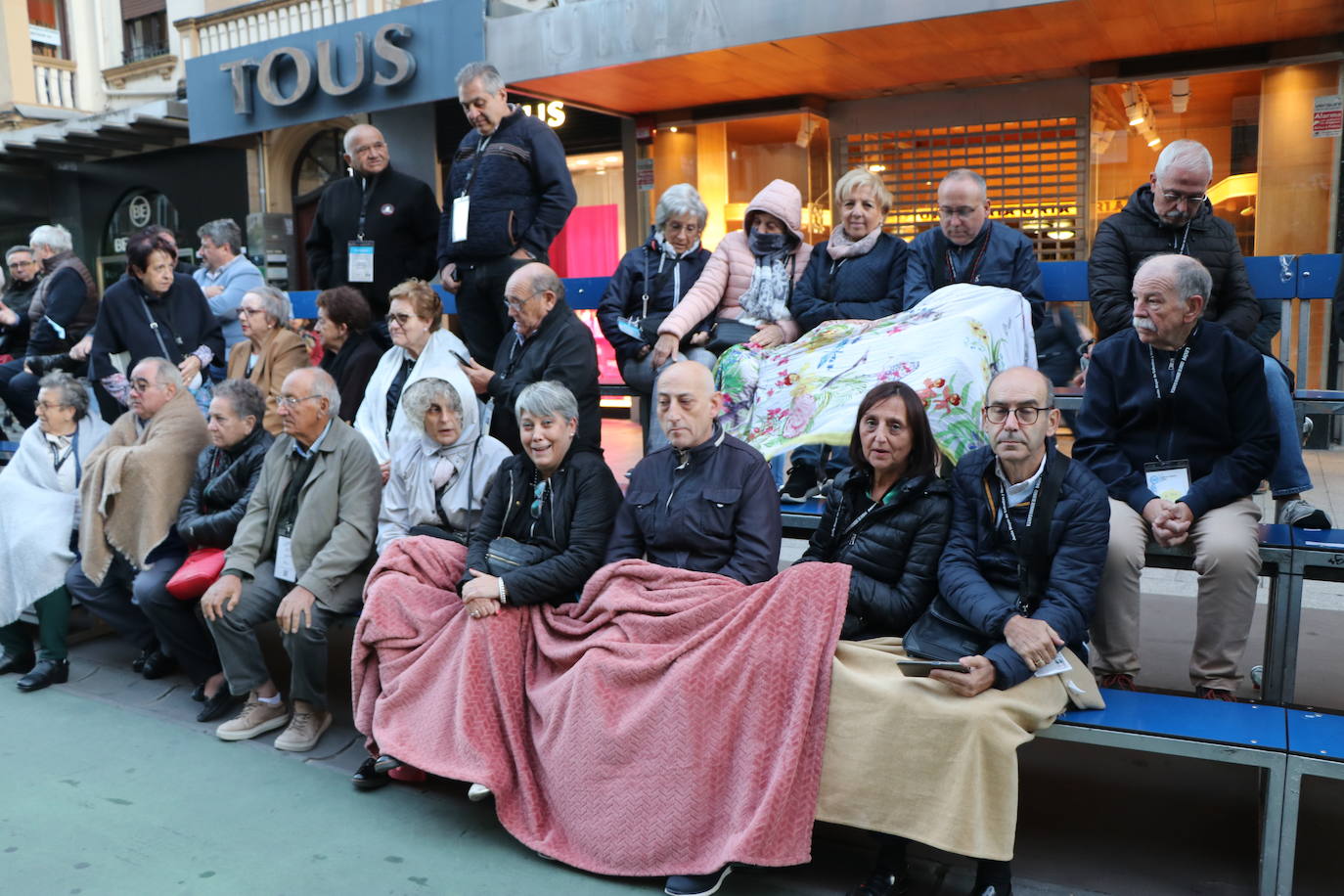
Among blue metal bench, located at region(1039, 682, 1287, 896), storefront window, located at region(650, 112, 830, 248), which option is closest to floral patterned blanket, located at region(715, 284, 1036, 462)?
blue metal bench, located at region(1039, 682, 1287, 896)

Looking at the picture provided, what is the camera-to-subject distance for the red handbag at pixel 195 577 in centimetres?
433

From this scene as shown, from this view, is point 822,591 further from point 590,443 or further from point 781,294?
point 781,294

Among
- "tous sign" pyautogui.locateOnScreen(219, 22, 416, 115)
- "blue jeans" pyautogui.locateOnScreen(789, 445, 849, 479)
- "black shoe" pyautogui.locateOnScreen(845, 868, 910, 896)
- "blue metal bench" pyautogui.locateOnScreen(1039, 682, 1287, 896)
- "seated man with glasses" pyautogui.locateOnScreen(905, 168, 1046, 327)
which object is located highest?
"tous sign" pyautogui.locateOnScreen(219, 22, 416, 115)

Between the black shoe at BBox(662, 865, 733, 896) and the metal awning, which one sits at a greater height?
the metal awning

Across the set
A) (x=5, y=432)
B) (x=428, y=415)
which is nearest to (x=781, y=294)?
(x=428, y=415)

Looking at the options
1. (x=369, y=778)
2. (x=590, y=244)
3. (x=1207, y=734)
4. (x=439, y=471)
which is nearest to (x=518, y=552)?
(x=439, y=471)

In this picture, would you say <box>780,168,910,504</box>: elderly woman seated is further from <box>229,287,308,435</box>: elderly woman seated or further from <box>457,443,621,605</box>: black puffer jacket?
<box>229,287,308,435</box>: elderly woman seated

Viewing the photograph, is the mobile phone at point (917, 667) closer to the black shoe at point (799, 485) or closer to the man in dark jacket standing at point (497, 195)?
the black shoe at point (799, 485)

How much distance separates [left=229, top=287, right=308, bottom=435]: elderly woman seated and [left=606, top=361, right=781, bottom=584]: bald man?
259 centimetres

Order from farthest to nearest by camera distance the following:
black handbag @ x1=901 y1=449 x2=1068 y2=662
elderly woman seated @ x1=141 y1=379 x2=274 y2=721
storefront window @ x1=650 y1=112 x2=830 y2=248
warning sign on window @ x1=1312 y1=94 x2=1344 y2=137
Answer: storefront window @ x1=650 y1=112 x2=830 y2=248
warning sign on window @ x1=1312 y1=94 x2=1344 y2=137
elderly woman seated @ x1=141 y1=379 x2=274 y2=721
black handbag @ x1=901 y1=449 x2=1068 y2=662

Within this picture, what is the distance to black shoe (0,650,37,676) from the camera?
16.3 feet

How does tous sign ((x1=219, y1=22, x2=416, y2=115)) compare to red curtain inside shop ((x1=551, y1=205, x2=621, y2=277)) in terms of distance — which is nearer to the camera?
tous sign ((x1=219, y1=22, x2=416, y2=115))

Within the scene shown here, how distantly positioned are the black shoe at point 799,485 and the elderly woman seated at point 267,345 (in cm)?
260

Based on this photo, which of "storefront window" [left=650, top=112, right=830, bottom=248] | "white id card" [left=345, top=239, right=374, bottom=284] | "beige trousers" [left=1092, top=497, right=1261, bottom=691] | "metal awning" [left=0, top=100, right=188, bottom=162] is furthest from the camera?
"metal awning" [left=0, top=100, right=188, bottom=162]
